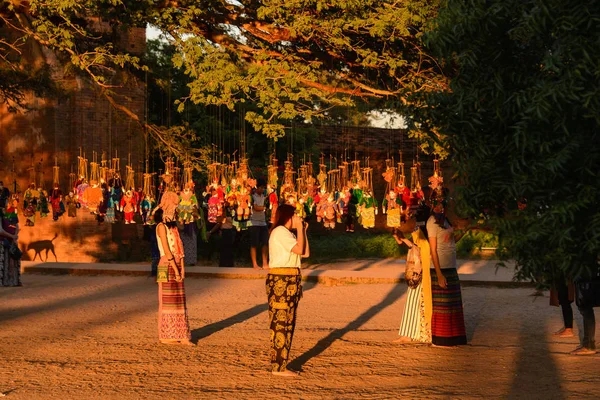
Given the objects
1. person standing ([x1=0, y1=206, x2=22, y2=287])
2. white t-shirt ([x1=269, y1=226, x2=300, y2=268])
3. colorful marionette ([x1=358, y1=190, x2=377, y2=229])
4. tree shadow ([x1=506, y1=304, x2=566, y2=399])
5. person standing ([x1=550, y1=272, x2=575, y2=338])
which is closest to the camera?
tree shadow ([x1=506, y1=304, x2=566, y2=399])

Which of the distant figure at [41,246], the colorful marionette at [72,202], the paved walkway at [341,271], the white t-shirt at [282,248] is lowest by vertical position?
the paved walkway at [341,271]

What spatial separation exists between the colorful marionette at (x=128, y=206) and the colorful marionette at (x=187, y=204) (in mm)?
1481

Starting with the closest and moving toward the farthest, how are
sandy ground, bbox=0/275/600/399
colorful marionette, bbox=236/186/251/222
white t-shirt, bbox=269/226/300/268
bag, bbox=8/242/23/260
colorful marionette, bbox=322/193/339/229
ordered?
sandy ground, bbox=0/275/600/399 → white t-shirt, bbox=269/226/300/268 → bag, bbox=8/242/23/260 → colorful marionette, bbox=236/186/251/222 → colorful marionette, bbox=322/193/339/229

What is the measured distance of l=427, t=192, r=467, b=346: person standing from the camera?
11594mm

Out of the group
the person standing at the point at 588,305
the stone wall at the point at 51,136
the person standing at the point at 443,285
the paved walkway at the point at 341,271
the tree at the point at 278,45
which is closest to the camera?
the person standing at the point at 588,305

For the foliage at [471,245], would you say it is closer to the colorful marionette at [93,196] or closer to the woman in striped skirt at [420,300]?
the colorful marionette at [93,196]

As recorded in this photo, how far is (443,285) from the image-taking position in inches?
454

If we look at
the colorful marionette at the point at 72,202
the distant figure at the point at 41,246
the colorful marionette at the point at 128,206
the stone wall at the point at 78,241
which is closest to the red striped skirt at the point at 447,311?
the colorful marionette at the point at 128,206

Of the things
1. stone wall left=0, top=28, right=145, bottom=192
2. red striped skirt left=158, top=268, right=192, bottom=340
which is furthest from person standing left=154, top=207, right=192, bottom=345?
stone wall left=0, top=28, right=145, bottom=192

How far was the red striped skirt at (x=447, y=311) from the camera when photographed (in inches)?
458

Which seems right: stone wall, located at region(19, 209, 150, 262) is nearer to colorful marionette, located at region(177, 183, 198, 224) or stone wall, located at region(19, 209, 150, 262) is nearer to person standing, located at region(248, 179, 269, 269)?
person standing, located at region(248, 179, 269, 269)

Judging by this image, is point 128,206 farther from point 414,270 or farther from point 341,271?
point 414,270

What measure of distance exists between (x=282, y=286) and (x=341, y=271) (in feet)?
39.7

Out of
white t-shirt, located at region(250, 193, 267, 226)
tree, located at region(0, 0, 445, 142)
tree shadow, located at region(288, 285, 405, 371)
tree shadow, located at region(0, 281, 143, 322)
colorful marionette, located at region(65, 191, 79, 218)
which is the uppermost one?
tree, located at region(0, 0, 445, 142)
